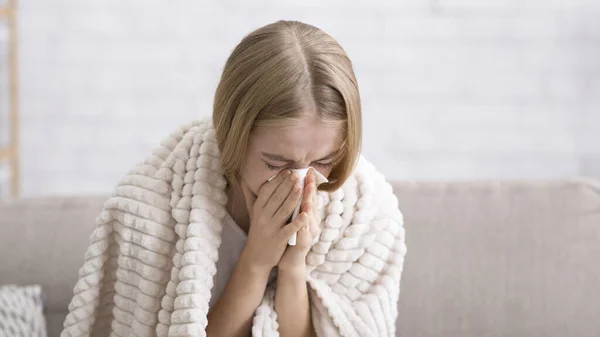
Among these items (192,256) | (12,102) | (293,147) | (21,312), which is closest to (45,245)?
(21,312)

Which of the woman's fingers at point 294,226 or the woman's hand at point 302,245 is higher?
the woman's fingers at point 294,226

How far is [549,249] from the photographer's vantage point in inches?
65.2

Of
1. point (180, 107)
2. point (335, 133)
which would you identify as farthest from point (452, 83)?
point (335, 133)

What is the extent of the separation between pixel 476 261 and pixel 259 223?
1.74ft

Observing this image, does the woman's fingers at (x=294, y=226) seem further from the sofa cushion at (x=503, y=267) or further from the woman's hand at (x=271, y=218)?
the sofa cushion at (x=503, y=267)

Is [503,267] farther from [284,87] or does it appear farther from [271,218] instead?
[284,87]

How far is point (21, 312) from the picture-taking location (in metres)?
1.53

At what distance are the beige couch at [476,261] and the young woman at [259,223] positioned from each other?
0.16 meters

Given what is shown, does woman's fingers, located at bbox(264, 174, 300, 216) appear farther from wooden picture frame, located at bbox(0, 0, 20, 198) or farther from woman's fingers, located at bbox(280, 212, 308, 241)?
wooden picture frame, located at bbox(0, 0, 20, 198)

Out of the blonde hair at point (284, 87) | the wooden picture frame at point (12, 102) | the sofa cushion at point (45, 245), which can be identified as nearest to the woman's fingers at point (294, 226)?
the blonde hair at point (284, 87)

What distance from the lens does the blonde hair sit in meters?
1.24

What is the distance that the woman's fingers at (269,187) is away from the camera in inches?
51.9

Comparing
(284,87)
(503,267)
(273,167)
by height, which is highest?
(284,87)

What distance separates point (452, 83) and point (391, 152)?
0.34 metres
